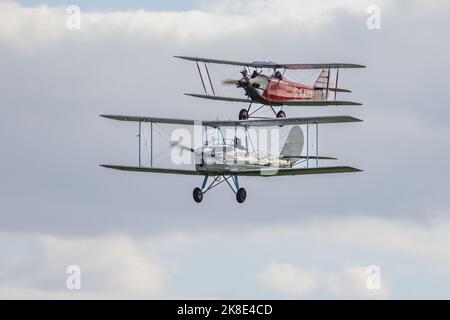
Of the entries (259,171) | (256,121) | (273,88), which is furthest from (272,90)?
(259,171)

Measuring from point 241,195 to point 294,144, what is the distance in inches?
264

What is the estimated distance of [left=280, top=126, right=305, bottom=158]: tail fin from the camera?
192 ft

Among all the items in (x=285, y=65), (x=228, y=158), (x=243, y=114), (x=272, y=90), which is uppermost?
(x=285, y=65)

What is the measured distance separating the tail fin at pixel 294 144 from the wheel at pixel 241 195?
17.6 ft

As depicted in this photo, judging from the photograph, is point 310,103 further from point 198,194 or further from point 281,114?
point 198,194

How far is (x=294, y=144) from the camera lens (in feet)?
193

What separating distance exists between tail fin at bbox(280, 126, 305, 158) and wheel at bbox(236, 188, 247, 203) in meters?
5.37

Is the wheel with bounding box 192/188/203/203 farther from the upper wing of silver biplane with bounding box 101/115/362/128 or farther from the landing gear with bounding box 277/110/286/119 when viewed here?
the landing gear with bounding box 277/110/286/119

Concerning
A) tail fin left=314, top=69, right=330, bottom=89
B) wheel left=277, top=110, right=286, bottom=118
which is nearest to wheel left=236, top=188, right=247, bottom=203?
wheel left=277, top=110, right=286, bottom=118

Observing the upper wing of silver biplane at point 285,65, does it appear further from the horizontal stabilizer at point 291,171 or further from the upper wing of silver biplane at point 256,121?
the horizontal stabilizer at point 291,171

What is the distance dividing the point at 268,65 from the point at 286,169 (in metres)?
12.2
